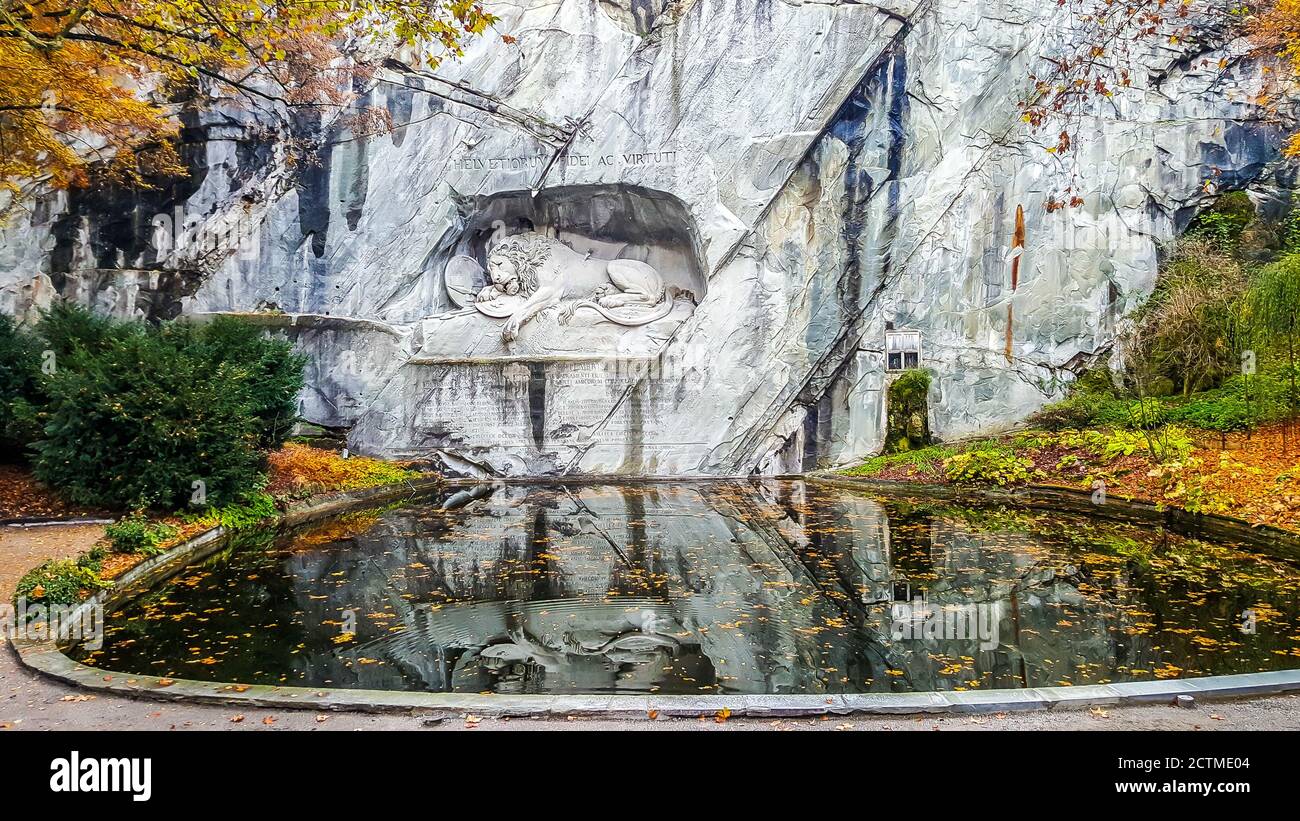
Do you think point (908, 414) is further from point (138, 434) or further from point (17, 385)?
point (17, 385)

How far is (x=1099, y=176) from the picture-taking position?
50.4ft

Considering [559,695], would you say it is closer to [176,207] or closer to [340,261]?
[340,261]

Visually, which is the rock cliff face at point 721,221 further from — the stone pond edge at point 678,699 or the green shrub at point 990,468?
the stone pond edge at point 678,699

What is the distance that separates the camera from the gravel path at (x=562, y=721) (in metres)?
3.94

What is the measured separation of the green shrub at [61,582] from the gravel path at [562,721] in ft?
6.19

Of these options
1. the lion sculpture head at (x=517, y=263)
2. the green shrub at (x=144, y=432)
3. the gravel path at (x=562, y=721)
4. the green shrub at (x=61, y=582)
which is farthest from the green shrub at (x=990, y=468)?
the green shrub at (x=61, y=582)

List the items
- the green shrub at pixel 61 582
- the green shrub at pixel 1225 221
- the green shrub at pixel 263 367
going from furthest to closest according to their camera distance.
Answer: the green shrub at pixel 1225 221, the green shrub at pixel 263 367, the green shrub at pixel 61 582

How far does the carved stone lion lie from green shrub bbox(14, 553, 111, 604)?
989cm

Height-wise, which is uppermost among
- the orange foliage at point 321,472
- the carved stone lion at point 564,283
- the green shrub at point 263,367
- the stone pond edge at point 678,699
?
the carved stone lion at point 564,283

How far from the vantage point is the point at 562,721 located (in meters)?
4.04

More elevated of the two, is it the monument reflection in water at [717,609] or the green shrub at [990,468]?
the green shrub at [990,468]

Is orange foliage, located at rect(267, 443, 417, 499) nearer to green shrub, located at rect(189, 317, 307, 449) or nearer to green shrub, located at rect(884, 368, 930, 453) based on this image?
green shrub, located at rect(189, 317, 307, 449)

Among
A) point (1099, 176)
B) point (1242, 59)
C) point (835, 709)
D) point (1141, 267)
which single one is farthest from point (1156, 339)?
point (835, 709)

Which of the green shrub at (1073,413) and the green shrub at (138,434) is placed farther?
the green shrub at (1073,413)
